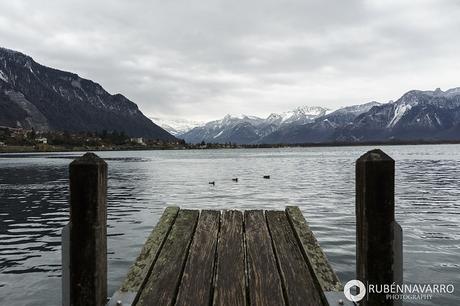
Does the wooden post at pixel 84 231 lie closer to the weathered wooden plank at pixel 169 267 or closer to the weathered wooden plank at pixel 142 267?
the weathered wooden plank at pixel 142 267

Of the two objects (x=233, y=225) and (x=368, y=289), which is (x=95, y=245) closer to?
(x=368, y=289)

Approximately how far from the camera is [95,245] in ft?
18.7

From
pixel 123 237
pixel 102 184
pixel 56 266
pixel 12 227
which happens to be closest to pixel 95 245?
pixel 102 184

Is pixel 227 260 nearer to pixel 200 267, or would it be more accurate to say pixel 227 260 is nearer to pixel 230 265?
pixel 230 265

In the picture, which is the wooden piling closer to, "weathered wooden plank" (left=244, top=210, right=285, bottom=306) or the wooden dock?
the wooden dock

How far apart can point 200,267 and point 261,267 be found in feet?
3.49

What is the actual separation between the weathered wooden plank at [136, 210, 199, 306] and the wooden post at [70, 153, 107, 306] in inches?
34.8

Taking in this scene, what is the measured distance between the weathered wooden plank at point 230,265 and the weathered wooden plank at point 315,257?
1.18m

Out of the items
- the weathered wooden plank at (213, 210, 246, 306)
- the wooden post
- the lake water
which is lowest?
the lake water

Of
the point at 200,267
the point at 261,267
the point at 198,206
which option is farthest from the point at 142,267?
the point at 198,206

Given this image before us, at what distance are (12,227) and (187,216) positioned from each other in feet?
63.4

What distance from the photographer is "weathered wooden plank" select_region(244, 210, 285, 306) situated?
634cm

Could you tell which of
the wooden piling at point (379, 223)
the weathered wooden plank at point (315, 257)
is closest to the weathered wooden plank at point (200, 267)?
the weathered wooden plank at point (315, 257)

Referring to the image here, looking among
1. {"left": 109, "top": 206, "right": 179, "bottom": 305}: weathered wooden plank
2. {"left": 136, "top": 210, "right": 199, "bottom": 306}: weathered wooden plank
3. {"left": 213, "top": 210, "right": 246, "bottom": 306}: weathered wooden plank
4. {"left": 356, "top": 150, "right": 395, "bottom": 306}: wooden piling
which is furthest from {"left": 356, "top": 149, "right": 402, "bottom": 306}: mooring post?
{"left": 109, "top": 206, "right": 179, "bottom": 305}: weathered wooden plank
